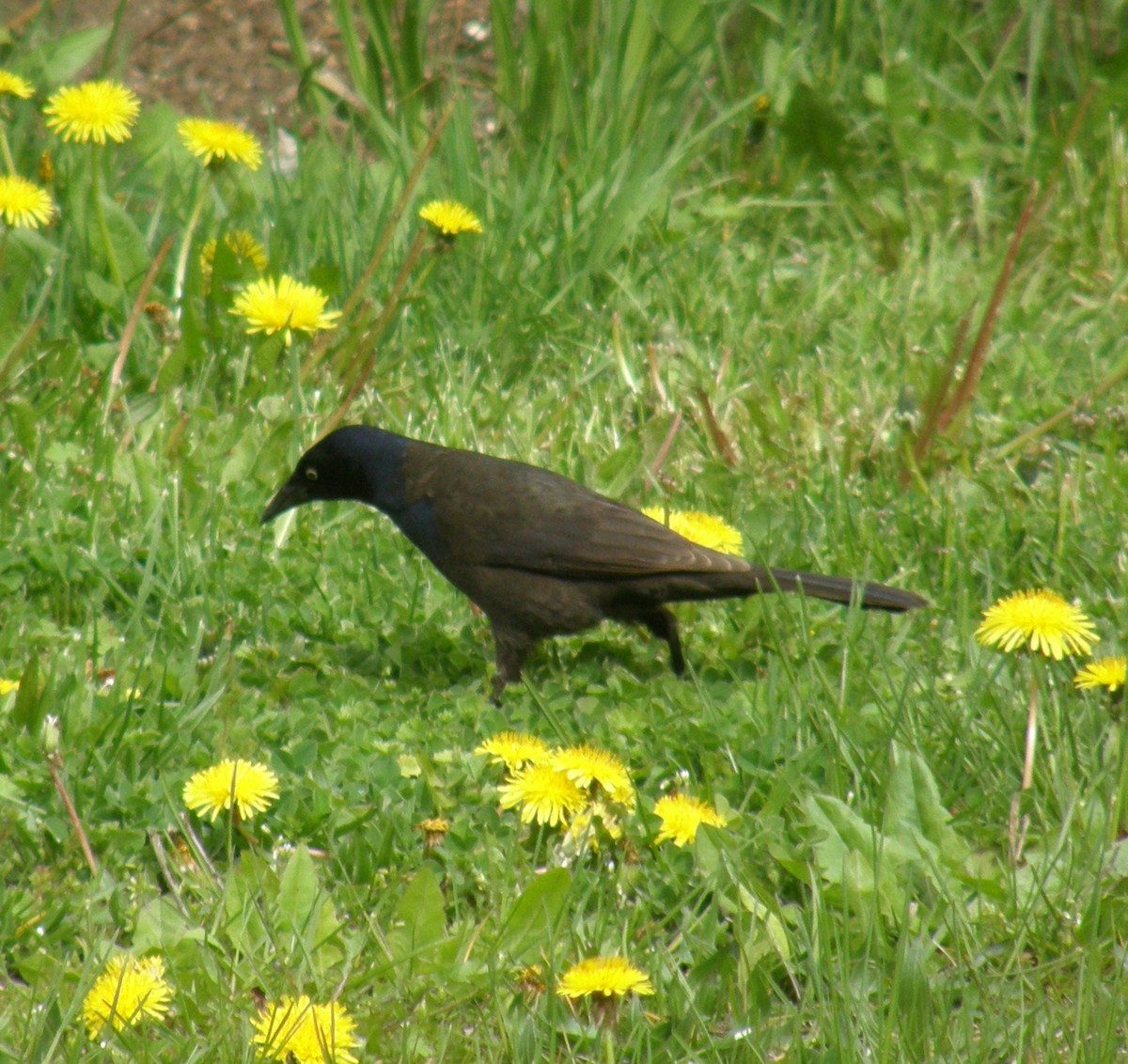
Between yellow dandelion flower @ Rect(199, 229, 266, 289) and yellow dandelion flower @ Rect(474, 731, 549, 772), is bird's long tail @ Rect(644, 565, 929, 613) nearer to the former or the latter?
yellow dandelion flower @ Rect(474, 731, 549, 772)

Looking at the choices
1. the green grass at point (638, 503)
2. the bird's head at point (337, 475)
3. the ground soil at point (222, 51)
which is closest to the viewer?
the green grass at point (638, 503)

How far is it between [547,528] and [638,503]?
647mm

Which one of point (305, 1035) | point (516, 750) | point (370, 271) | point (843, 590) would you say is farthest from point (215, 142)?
point (305, 1035)

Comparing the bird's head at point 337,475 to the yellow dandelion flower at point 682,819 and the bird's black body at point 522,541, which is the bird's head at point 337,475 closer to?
the bird's black body at point 522,541

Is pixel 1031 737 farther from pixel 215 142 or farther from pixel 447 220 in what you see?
pixel 215 142

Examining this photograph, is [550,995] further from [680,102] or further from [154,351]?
[680,102]

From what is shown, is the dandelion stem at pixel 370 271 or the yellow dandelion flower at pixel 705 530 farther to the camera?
the dandelion stem at pixel 370 271

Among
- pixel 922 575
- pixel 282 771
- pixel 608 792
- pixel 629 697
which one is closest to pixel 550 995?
pixel 608 792

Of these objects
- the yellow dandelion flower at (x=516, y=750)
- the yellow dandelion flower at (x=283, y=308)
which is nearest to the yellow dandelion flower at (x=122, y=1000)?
the yellow dandelion flower at (x=516, y=750)

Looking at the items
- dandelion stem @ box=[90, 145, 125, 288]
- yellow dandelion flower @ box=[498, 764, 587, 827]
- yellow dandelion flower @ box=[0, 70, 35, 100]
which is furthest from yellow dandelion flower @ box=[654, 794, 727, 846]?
dandelion stem @ box=[90, 145, 125, 288]

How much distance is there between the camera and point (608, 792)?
3.11 metres

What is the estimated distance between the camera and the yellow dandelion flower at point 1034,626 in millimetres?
3078

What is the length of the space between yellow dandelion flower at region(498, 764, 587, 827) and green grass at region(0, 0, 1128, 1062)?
130 millimetres

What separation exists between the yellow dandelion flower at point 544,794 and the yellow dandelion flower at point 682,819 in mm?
173
